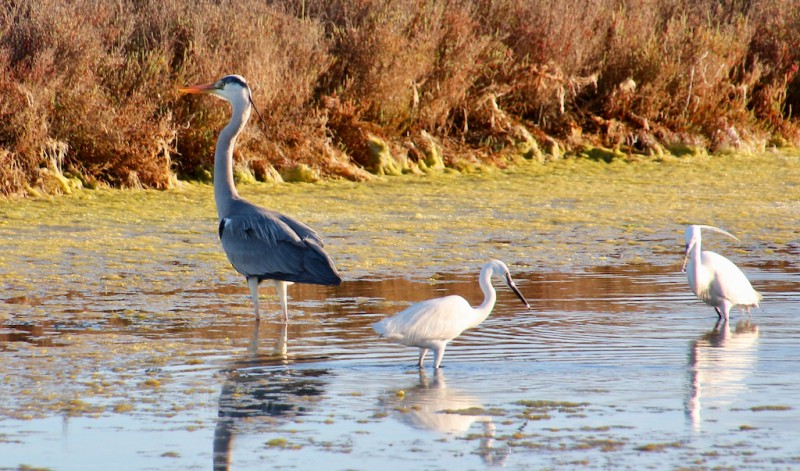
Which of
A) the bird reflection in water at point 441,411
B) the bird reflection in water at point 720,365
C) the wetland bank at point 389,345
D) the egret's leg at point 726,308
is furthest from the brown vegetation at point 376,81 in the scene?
the bird reflection in water at point 441,411

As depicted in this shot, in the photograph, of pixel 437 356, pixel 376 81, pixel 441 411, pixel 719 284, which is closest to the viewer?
pixel 441 411

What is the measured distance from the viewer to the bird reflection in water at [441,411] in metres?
5.01

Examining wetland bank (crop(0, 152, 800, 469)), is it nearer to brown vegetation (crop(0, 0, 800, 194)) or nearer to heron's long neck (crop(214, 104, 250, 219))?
heron's long neck (crop(214, 104, 250, 219))

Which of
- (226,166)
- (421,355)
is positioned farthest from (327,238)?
(421,355)

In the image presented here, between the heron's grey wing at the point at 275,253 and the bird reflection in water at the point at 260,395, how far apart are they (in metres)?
0.88

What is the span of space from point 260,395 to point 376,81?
9306mm

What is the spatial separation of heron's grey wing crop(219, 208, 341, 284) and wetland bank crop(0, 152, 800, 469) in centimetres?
29

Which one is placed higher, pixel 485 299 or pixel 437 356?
pixel 485 299

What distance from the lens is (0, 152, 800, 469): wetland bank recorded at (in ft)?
16.0

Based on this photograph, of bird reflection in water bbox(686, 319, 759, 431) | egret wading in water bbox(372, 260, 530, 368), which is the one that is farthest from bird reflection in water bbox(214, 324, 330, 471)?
bird reflection in water bbox(686, 319, 759, 431)

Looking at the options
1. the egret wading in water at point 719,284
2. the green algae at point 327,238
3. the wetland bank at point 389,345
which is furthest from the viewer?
the egret wading in water at point 719,284

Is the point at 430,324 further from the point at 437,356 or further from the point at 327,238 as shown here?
the point at 327,238

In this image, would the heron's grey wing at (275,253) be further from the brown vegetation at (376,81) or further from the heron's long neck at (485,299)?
the brown vegetation at (376,81)

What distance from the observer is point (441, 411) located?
5465 millimetres
